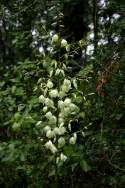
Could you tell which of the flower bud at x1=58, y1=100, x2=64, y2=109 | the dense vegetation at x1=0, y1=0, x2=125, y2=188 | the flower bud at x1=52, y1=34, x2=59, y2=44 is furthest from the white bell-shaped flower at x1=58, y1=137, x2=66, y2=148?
the flower bud at x1=52, y1=34, x2=59, y2=44

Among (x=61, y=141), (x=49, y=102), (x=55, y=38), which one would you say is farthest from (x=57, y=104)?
(x=55, y=38)

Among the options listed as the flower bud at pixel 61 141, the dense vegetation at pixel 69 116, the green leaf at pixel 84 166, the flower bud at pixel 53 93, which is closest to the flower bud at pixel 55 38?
the dense vegetation at pixel 69 116

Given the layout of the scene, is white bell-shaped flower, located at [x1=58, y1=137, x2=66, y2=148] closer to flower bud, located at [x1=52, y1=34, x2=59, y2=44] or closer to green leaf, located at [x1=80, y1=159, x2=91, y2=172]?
green leaf, located at [x1=80, y1=159, x2=91, y2=172]

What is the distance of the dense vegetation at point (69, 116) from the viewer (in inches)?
163

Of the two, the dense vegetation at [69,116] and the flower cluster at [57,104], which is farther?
the dense vegetation at [69,116]

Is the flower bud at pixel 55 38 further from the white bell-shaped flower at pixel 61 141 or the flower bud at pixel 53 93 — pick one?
the white bell-shaped flower at pixel 61 141

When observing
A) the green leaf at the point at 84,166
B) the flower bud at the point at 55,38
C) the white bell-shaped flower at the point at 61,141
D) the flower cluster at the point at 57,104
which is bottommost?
the green leaf at the point at 84,166

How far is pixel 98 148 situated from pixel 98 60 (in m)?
0.84

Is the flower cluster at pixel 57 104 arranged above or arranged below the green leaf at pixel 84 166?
above

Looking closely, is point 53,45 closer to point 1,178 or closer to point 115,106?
point 115,106

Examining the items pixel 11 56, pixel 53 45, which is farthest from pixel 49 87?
pixel 11 56

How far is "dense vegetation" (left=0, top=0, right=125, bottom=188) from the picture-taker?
4.15 m

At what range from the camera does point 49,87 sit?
4.05 m

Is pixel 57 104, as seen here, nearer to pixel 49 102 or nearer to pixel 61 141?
pixel 49 102
